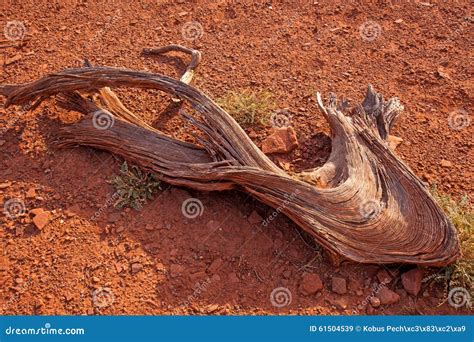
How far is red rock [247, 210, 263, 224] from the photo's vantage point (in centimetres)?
375

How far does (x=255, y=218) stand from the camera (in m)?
3.76

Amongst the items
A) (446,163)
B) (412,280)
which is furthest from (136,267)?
(446,163)

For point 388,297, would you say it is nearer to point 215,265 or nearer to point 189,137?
Result: point 215,265

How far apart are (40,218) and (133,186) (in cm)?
72

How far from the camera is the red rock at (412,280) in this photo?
11.4 ft

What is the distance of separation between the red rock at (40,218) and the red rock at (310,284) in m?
1.94

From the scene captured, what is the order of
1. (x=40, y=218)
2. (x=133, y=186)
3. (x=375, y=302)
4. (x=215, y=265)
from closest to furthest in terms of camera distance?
(x=375, y=302)
(x=215, y=265)
(x=40, y=218)
(x=133, y=186)

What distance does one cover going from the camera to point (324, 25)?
5.41m

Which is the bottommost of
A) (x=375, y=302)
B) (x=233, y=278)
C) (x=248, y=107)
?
(x=375, y=302)

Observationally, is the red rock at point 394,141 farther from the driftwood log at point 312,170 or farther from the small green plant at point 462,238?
the small green plant at point 462,238

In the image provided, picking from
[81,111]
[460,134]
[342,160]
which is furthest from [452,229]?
[81,111]

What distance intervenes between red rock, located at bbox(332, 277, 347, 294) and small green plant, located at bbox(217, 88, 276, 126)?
1503mm

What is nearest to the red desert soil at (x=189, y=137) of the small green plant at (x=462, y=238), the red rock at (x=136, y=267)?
the red rock at (x=136, y=267)

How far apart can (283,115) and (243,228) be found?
1.26 m
